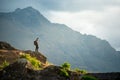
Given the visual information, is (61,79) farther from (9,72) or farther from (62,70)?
(9,72)

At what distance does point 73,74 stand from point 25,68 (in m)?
3.70

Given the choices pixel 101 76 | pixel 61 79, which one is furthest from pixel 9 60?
pixel 61 79

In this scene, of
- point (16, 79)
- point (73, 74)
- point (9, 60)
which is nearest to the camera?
point (16, 79)

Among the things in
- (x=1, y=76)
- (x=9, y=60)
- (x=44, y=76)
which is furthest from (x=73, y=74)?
(x=9, y=60)

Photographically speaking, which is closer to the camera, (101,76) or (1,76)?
(1,76)

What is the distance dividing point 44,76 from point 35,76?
651 mm

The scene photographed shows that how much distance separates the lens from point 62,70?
64.4 feet

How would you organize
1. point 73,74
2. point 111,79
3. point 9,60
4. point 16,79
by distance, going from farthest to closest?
point 9,60 → point 111,79 → point 73,74 → point 16,79

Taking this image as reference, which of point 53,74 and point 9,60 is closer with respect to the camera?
point 53,74

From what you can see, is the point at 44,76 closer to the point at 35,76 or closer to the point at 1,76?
the point at 35,76

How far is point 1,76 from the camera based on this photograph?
19219 mm

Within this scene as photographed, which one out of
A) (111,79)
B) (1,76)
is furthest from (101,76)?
(1,76)

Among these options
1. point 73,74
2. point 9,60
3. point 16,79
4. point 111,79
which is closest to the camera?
point 16,79

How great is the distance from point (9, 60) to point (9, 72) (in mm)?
26828
